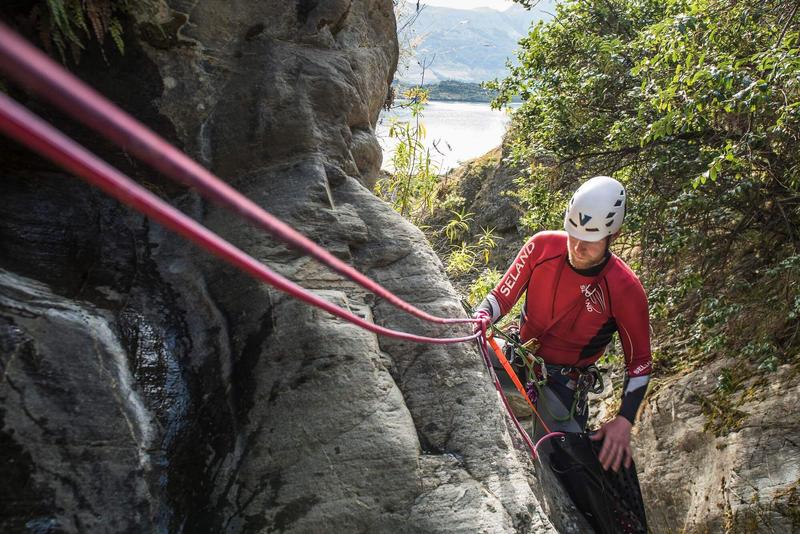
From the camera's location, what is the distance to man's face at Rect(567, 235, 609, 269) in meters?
3.30

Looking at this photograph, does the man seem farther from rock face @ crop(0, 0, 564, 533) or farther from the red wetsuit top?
rock face @ crop(0, 0, 564, 533)

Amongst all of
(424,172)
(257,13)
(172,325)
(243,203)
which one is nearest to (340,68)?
(257,13)

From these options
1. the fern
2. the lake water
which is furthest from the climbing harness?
the lake water

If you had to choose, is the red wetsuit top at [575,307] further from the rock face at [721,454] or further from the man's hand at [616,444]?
the rock face at [721,454]

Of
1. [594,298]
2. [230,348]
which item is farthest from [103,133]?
[594,298]

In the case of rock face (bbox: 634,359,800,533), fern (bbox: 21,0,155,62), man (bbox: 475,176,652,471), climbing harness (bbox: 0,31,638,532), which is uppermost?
fern (bbox: 21,0,155,62)

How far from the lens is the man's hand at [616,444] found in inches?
125

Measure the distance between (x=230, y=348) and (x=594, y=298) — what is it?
195cm

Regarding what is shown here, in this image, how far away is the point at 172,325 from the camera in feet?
8.66

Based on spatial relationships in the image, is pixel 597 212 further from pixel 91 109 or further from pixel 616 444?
pixel 91 109

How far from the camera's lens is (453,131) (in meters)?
11.6

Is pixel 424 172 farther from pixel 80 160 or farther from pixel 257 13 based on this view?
pixel 80 160

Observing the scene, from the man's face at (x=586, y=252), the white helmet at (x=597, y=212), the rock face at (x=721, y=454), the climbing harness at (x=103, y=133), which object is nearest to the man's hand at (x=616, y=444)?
the man's face at (x=586, y=252)

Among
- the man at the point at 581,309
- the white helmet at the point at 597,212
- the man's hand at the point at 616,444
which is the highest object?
the white helmet at the point at 597,212
